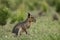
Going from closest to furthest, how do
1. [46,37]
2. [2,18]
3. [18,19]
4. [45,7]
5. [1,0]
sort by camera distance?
[46,37] < [2,18] < [18,19] < [45,7] < [1,0]

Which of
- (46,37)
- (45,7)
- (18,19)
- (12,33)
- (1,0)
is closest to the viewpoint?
(46,37)

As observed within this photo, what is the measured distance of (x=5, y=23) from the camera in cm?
1714

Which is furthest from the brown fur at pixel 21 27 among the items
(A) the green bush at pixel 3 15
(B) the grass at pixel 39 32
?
(A) the green bush at pixel 3 15

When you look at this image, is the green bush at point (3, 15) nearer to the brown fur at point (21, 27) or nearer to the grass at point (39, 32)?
the grass at point (39, 32)

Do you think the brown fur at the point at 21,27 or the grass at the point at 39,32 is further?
the brown fur at the point at 21,27

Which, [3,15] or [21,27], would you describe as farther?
[3,15]

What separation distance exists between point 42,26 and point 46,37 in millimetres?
3892

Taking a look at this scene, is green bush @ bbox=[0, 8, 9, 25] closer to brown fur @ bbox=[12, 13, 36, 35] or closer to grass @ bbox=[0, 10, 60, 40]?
grass @ bbox=[0, 10, 60, 40]

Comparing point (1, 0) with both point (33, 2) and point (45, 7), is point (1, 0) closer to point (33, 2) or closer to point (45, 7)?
point (33, 2)

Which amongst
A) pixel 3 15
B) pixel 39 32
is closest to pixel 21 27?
pixel 39 32

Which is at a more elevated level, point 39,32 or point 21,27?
point 21,27

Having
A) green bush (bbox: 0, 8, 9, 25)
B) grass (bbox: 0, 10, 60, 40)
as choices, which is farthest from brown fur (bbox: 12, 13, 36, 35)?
green bush (bbox: 0, 8, 9, 25)

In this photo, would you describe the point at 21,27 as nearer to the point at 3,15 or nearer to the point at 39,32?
the point at 39,32

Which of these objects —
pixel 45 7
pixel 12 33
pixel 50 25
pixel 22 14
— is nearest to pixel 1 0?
pixel 45 7
